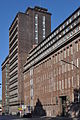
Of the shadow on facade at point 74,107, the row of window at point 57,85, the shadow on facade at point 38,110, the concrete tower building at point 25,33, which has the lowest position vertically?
the shadow on facade at point 38,110

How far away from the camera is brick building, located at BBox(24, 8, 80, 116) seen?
57.5m

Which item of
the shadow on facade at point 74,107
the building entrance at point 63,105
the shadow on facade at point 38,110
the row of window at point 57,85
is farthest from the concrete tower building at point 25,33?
the shadow on facade at point 74,107

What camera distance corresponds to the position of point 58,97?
6569cm

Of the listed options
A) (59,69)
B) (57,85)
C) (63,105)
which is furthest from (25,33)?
(63,105)

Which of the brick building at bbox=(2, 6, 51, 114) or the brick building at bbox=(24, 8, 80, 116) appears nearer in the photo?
the brick building at bbox=(24, 8, 80, 116)

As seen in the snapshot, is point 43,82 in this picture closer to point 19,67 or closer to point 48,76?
point 48,76

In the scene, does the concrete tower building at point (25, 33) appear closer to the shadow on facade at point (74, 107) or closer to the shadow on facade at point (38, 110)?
the shadow on facade at point (38, 110)

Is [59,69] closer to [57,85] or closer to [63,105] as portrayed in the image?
[57,85]

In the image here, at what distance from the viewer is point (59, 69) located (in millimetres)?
65688

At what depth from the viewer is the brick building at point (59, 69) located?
2265 inches

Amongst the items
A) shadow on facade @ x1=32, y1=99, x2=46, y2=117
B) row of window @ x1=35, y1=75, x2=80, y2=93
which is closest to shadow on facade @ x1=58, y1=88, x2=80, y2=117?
row of window @ x1=35, y1=75, x2=80, y2=93

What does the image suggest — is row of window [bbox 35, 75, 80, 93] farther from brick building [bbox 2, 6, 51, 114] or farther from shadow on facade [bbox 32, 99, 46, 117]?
brick building [bbox 2, 6, 51, 114]

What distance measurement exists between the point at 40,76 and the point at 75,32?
30.6m

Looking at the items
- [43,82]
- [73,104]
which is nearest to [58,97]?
[73,104]
